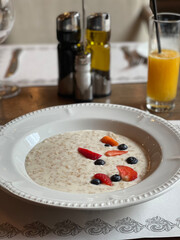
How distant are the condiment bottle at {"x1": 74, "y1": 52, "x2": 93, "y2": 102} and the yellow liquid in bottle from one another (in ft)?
0.24

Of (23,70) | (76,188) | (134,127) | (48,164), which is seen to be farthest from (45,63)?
(76,188)

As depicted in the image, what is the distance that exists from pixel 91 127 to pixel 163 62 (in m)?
0.32

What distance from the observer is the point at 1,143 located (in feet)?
3.10

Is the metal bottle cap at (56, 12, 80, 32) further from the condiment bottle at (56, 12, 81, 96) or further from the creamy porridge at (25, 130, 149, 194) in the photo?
the creamy porridge at (25, 130, 149, 194)

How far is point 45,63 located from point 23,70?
111mm

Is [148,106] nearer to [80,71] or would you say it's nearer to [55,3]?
[80,71]

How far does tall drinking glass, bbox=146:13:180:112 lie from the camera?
1188mm

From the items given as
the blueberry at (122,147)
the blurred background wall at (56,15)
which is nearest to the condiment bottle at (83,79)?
the blueberry at (122,147)

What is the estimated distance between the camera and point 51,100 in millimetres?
1322

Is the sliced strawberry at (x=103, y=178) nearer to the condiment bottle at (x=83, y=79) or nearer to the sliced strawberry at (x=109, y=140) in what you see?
the sliced strawberry at (x=109, y=140)

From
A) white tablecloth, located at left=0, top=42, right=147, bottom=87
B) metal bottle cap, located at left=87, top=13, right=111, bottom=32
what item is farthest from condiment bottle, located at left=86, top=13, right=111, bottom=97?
white tablecloth, located at left=0, top=42, right=147, bottom=87

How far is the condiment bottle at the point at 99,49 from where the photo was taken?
1231 millimetres

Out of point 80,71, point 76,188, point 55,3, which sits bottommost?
point 76,188

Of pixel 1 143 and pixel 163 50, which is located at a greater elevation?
pixel 163 50
